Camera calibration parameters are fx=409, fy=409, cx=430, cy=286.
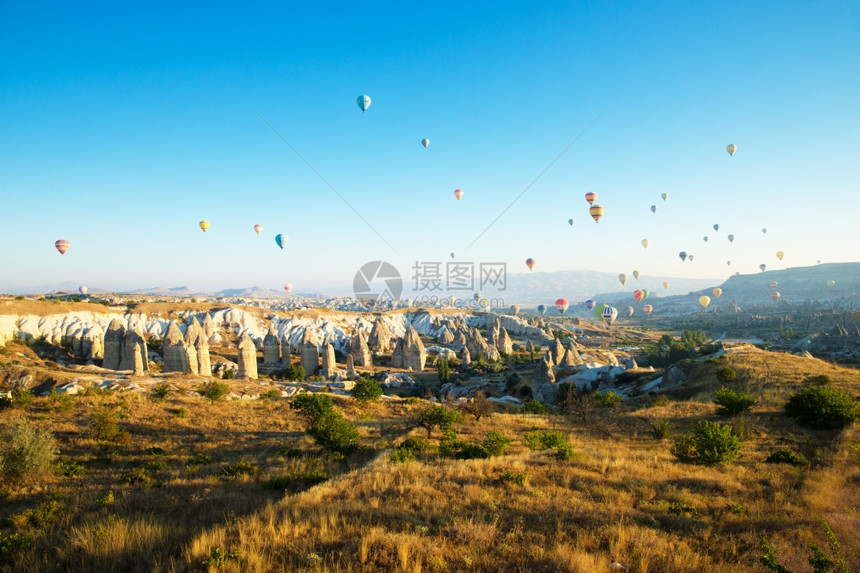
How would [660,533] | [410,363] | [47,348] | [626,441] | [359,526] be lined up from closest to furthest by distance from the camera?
1. [359,526]
2. [660,533]
3. [626,441]
4. [47,348]
5. [410,363]

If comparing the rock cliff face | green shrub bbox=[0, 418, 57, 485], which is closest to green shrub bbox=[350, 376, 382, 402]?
green shrub bbox=[0, 418, 57, 485]

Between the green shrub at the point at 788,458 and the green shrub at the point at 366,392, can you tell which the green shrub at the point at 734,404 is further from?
the green shrub at the point at 366,392

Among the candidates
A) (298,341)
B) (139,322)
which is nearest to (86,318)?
(139,322)

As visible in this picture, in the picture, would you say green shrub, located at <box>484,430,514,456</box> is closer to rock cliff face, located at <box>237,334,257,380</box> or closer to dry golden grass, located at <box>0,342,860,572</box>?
dry golden grass, located at <box>0,342,860,572</box>

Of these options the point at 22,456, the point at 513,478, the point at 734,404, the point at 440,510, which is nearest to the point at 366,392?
the point at 22,456

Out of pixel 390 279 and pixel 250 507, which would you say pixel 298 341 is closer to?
pixel 250 507

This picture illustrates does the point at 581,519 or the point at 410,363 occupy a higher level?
the point at 581,519

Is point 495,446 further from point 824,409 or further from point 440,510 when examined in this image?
point 824,409

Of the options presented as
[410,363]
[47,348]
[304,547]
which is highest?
[304,547]
